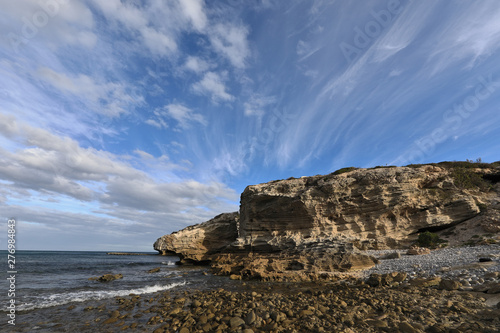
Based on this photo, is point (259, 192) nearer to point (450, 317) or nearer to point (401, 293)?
point (401, 293)

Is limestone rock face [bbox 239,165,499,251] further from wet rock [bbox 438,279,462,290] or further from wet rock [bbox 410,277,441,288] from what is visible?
wet rock [bbox 438,279,462,290]

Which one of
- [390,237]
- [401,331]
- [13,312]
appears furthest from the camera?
[390,237]

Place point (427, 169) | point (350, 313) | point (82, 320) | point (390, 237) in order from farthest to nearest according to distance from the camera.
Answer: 1. point (427, 169)
2. point (390, 237)
3. point (82, 320)
4. point (350, 313)

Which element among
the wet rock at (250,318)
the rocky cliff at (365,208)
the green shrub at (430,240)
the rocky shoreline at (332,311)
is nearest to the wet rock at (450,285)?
the rocky shoreline at (332,311)

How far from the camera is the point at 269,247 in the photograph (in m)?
31.6

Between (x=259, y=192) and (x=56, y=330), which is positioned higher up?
(x=259, y=192)

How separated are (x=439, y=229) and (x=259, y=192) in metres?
24.6

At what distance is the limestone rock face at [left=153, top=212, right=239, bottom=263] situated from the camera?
43.6m

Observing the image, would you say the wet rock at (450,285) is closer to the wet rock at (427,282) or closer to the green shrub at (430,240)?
the wet rock at (427,282)

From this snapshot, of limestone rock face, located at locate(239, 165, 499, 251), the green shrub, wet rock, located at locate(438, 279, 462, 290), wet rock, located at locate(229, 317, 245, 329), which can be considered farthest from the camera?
limestone rock face, located at locate(239, 165, 499, 251)

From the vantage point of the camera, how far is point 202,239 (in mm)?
46156

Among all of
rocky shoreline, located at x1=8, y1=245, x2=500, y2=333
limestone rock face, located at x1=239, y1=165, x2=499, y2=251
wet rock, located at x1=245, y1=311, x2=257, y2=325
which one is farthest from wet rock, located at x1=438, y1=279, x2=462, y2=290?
limestone rock face, located at x1=239, y1=165, x2=499, y2=251

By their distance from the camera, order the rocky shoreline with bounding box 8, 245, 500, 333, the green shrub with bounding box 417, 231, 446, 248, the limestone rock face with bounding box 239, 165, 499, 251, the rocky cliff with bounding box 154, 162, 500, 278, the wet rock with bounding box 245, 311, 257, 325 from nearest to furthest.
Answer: the rocky shoreline with bounding box 8, 245, 500, 333
the wet rock with bounding box 245, 311, 257, 325
the green shrub with bounding box 417, 231, 446, 248
the rocky cliff with bounding box 154, 162, 500, 278
the limestone rock face with bounding box 239, 165, 499, 251

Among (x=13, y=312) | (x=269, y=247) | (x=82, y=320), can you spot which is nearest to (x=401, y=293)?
(x=82, y=320)
